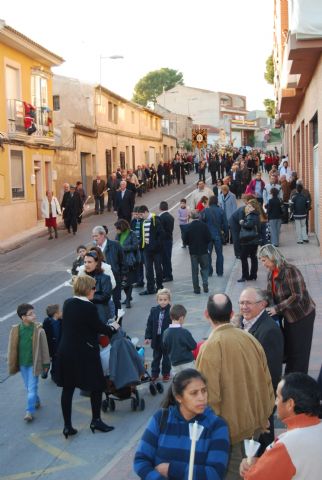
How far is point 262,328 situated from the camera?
18.4 feet

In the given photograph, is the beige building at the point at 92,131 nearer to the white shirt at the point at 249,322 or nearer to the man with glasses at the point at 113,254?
the man with glasses at the point at 113,254

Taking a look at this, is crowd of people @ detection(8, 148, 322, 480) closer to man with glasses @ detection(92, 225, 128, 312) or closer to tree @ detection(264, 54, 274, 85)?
man with glasses @ detection(92, 225, 128, 312)

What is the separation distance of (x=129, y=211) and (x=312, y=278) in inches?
326

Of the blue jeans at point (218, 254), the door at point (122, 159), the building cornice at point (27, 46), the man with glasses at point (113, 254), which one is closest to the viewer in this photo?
the man with glasses at point (113, 254)

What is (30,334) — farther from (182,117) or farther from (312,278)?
(182,117)

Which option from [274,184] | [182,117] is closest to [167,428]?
[274,184]

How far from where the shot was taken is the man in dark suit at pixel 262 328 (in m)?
5.59

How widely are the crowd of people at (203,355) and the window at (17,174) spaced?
12117 millimetres

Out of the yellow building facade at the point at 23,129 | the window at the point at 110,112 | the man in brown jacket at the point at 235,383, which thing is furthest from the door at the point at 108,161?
the man in brown jacket at the point at 235,383

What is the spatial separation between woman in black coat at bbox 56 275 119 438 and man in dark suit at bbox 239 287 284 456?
6.26ft

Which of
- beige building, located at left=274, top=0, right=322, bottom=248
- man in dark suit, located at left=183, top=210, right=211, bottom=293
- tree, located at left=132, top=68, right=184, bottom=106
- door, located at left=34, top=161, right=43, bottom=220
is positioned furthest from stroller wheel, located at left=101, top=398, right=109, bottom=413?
tree, located at left=132, top=68, right=184, bottom=106

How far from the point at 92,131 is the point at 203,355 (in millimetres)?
33701

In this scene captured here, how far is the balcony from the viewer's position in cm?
2539

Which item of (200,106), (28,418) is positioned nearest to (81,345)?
(28,418)
